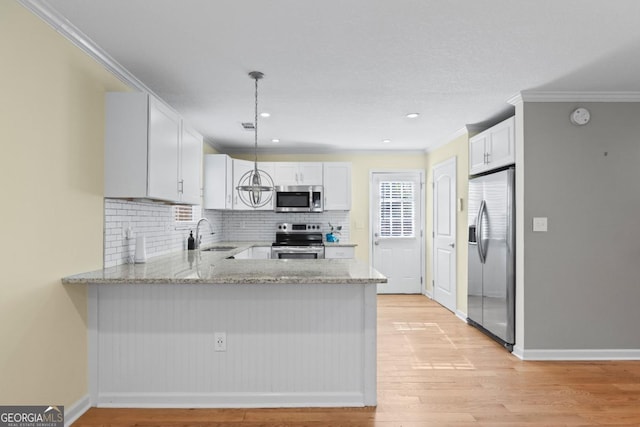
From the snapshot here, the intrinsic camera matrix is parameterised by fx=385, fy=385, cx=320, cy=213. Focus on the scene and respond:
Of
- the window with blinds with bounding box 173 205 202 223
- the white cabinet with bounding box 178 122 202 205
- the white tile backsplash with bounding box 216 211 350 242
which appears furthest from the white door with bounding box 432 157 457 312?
the window with blinds with bounding box 173 205 202 223

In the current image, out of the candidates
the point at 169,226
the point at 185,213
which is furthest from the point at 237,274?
the point at 185,213

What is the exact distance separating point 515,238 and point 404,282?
287 centimetres

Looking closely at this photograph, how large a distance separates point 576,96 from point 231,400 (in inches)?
144

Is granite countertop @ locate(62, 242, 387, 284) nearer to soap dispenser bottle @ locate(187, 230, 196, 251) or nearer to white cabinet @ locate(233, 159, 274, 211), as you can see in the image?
soap dispenser bottle @ locate(187, 230, 196, 251)

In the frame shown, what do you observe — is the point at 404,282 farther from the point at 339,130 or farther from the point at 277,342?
the point at 277,342

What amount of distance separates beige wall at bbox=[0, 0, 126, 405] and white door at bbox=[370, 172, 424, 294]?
4328 millimetres

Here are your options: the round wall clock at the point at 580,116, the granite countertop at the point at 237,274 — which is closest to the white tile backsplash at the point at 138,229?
the granite countertop at the point at 237,274

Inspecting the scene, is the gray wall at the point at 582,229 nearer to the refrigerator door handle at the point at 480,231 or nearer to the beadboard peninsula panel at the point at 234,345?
the refrigerator door handle at the point at 480,231

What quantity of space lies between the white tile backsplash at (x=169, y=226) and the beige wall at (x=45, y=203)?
22 cm

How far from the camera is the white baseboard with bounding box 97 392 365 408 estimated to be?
2.44 metres

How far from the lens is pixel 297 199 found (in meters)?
5.65

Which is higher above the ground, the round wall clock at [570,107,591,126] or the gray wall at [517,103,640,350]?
the round wall clock at [570,107,591,126]

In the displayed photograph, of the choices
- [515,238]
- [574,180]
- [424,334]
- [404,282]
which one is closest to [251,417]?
[424,334]

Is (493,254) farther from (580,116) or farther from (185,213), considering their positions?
(185,213)
